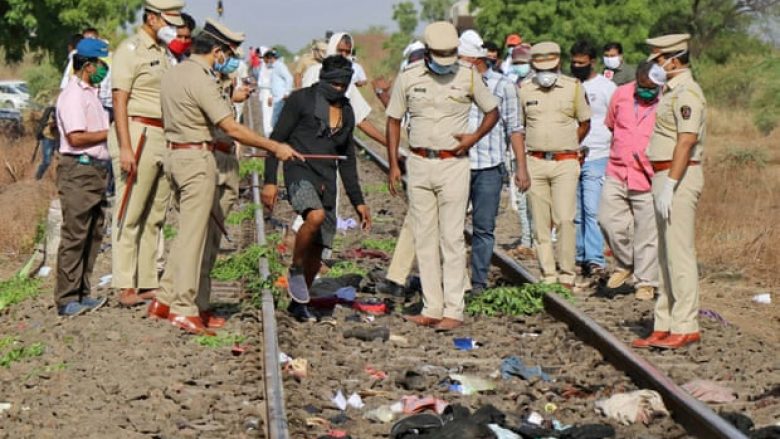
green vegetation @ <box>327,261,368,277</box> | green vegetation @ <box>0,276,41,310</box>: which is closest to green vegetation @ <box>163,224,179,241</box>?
green vegetation @ <box>0,276,41,310</box>

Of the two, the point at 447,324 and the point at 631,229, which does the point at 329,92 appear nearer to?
the point at 447,324

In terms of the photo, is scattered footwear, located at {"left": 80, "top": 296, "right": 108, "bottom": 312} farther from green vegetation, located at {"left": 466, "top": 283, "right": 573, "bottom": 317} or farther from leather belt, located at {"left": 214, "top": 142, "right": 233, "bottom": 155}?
green vegetation, located at {"left": 466, "top": 283, "right": 573, "bottom": 317}

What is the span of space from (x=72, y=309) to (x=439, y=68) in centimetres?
338

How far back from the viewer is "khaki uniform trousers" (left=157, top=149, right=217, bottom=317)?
973 cm

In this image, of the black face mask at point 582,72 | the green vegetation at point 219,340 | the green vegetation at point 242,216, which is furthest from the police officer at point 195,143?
the green vegetation at point 242,216

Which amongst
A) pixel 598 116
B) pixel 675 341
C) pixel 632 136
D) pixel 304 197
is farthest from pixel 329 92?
pixel 598 116

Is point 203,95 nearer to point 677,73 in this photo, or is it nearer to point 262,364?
point 262,364

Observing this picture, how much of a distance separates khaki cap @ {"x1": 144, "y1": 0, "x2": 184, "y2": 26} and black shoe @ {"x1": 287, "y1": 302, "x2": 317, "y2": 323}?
2.42 metres

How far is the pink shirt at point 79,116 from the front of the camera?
1034cm

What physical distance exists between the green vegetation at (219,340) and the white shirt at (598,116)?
15.5 ft

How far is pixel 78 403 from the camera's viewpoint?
26.3 feet

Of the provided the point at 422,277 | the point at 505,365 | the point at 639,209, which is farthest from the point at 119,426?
the point at 639,209

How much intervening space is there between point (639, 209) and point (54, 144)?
33.2 ft

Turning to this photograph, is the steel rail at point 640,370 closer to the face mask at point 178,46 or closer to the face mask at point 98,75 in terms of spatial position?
the face mask at point 178,46
